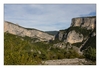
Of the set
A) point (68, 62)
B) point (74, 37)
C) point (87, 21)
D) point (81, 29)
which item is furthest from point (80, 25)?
point (68, 62)

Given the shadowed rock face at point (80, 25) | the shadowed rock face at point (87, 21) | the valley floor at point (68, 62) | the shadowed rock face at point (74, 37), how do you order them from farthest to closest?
the shadowed rock face at point (74, 37), the shadowed rock face at point (80, 25), the shadowed rock face at point (87, 21), the valley floor at point (68, 62)

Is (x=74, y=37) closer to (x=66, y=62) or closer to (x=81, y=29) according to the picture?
(x=81, y=29)

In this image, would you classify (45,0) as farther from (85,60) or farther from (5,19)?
(85,60)

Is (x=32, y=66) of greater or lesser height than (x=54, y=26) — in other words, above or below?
below

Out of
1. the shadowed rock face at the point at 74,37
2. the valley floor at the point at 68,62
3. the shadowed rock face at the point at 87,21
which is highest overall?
the shadowed rock face at the point at 87,21

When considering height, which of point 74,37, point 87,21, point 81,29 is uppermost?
point 87,21

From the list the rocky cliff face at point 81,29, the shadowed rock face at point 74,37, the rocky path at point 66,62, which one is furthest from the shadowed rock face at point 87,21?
the rocky path at point 66,62

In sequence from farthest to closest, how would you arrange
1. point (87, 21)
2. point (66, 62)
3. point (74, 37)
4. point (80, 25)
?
point (74, 37)
point (80, 25)
point (87, 21)
point (66, 62)

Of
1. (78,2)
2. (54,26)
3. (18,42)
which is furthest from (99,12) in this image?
(18,42)

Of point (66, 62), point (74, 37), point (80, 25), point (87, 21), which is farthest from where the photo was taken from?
point (74, 37)

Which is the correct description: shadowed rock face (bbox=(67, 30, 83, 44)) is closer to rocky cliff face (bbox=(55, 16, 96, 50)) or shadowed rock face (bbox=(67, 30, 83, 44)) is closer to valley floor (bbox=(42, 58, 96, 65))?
rocky cliff face (bbox=(55, 16, 96, 50))

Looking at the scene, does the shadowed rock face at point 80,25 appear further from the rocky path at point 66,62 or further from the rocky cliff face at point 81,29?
the rocky path at point 66,62
